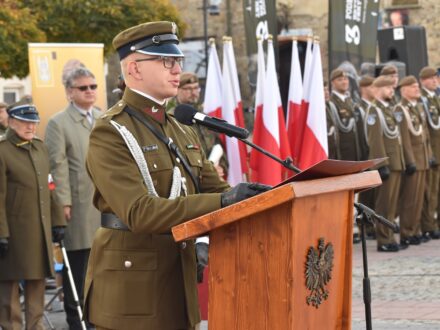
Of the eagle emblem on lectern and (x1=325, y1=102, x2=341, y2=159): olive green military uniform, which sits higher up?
the eagle emblem on lectern

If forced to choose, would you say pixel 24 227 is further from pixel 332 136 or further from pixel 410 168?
pixel 410 168

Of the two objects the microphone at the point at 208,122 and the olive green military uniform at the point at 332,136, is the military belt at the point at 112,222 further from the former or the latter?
the olive green military uniform at the point at 332,136

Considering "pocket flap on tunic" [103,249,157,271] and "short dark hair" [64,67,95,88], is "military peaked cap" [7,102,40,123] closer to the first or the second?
"short dark hair" [64,67,95,88]

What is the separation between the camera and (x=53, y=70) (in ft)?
35.1

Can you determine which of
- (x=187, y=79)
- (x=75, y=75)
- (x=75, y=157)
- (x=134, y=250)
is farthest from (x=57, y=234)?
(x=134, y=250)

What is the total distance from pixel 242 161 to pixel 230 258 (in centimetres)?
775

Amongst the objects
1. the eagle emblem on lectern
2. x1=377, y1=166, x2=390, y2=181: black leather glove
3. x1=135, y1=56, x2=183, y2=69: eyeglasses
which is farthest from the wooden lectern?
x1=377, y1=166, x2=390, y2=181: black leather glove

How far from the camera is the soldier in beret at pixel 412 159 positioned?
14.9m

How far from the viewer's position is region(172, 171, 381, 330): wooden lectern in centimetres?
409

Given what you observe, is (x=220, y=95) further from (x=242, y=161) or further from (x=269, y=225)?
(x=269, y=225)

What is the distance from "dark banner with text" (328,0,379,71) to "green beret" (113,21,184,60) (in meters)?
14.2

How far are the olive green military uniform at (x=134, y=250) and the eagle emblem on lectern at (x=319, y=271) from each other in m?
0.48

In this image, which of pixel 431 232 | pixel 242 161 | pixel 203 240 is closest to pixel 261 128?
pixel 242 161

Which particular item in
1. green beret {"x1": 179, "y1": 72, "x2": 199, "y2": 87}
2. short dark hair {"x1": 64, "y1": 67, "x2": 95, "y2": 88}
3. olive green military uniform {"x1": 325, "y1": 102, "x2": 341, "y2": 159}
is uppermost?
short dark hair {"x1": 64, "y1": 67, "x2": 95, "y2": 88}
